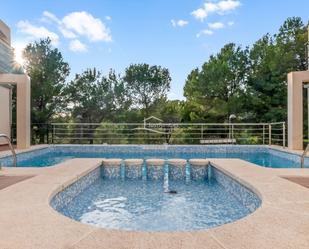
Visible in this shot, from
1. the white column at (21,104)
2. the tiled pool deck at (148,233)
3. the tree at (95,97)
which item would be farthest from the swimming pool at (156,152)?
the tiled pool deck at (148,233)

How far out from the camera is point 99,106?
1952 cm

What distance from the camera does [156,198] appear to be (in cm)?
485

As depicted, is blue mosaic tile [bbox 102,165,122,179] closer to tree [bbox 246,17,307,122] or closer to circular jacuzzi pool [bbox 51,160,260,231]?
circular jacuzzi pool [bbox 51,160,260,231]

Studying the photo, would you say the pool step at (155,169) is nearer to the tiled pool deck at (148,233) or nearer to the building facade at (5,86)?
the tiled pool deck at (148,233)

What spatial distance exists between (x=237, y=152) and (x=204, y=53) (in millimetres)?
11096

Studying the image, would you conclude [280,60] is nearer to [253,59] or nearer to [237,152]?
[253,59]

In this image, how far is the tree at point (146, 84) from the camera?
2261 cm

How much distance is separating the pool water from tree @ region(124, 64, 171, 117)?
16802 millimetres

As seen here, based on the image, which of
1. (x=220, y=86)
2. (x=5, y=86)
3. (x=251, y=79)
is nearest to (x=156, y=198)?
(x=5, y=86)

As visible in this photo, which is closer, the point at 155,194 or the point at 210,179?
the point at 155,194

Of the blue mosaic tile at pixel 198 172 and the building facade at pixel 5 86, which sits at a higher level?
the building facade at pixel 5 86

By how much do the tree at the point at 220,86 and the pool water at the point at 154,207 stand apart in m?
12.1

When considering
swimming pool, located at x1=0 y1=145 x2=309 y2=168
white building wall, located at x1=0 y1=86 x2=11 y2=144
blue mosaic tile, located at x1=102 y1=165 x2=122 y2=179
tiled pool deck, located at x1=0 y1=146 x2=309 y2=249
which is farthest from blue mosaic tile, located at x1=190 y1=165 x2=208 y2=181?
white building wall, located at x1=0 y1=86 x2=11 y2=144

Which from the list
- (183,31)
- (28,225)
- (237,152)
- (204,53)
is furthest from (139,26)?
(28,225)
